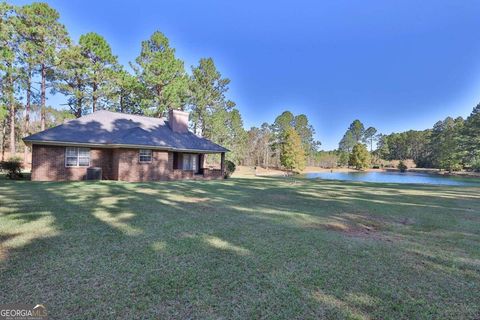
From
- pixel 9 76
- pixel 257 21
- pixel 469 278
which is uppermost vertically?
pixel 257 21

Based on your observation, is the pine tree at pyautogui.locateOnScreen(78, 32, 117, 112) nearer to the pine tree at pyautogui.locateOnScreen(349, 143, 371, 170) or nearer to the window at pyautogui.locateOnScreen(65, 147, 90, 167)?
the window at pyautogui.locateOnScreen(65, 147, 90, 167)

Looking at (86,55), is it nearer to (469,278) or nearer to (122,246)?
(122,246)

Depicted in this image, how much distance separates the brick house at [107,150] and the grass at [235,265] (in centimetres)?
915

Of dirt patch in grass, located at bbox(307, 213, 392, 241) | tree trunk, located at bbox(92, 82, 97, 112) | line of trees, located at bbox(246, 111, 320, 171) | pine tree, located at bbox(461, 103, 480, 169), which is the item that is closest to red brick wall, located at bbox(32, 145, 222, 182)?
dirt patch in grass, located at bbox(307, 213, 392, 241)

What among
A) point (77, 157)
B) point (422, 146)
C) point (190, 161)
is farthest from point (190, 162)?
point (422, 146)

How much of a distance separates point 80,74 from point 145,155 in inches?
610

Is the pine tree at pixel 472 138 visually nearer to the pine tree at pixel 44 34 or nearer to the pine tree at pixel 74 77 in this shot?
the pine tree at pixel 74 77

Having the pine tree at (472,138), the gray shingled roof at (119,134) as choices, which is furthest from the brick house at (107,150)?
the pine tree at (472,138)

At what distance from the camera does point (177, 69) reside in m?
28.7

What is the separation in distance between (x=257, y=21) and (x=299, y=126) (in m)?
41.0

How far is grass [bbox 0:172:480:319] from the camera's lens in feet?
8.75

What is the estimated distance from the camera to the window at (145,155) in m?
16.4

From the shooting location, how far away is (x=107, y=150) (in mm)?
16453

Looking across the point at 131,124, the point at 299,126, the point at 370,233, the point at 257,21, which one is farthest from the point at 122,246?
the point at 299,126
